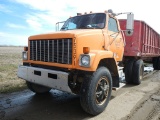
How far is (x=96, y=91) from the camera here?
15.9ft

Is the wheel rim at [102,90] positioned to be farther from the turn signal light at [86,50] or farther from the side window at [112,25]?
the side window at [112,25]

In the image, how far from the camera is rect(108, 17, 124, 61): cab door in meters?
6.03

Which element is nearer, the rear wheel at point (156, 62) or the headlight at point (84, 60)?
the headlight at point (84, 60)

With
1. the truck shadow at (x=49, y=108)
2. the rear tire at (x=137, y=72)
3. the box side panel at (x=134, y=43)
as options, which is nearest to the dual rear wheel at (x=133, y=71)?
the rear tire at (x=137, y=72)

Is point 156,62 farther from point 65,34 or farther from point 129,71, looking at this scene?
point 65,34

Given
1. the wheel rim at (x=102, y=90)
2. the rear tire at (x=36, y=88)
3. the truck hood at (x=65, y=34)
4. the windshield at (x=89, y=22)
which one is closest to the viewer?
the truck hood at (x=65, y=34)

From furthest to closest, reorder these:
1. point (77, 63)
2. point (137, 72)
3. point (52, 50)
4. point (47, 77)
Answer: point (137, 72)
point (52, 50)
point (47, 77)
point (77, 63)

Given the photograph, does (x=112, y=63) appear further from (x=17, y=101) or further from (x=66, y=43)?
(x=17, y=101)

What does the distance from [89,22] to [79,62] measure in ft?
6.49

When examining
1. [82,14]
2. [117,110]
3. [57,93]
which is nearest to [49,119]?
[117,110]

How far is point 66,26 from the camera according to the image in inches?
264

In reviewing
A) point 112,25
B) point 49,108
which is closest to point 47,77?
point 49,108

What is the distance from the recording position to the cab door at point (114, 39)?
6032 millimetres

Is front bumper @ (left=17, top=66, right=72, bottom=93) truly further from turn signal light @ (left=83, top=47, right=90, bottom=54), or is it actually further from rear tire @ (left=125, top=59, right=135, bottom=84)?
rear tire @ (left=125, top=59, right=135, bottom=84)
